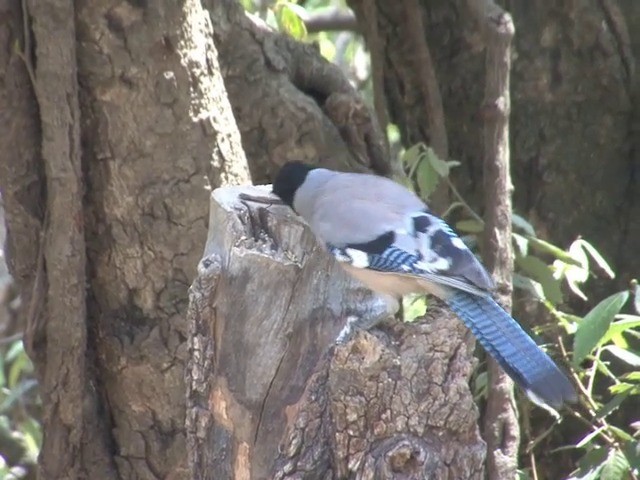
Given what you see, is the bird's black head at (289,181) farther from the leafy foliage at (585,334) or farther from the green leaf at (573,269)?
the green leaf at (573,269)

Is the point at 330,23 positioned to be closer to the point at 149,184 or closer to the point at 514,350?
the point at 149,184

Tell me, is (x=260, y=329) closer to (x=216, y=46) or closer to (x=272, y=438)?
(x=272, y=438)

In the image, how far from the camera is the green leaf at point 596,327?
235 centimetres

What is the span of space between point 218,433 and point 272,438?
109mm

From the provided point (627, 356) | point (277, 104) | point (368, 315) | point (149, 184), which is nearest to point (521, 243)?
point (627, 356)

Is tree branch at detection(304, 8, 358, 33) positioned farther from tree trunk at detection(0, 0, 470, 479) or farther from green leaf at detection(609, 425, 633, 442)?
green leaf at detection(609, 425, 633, 442)

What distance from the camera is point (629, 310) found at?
3.06m

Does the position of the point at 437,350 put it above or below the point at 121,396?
above

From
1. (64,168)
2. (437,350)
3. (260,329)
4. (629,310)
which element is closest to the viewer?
(437,350)

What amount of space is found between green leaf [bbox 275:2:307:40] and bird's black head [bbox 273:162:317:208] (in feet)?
2.13

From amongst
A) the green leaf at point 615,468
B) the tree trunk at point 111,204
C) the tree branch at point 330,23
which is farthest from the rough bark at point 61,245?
the tree branch at point 330,23

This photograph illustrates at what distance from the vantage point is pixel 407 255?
2289mm

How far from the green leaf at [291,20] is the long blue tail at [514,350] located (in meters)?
1.12

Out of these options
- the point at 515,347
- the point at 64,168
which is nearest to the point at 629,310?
the point at 515,347
